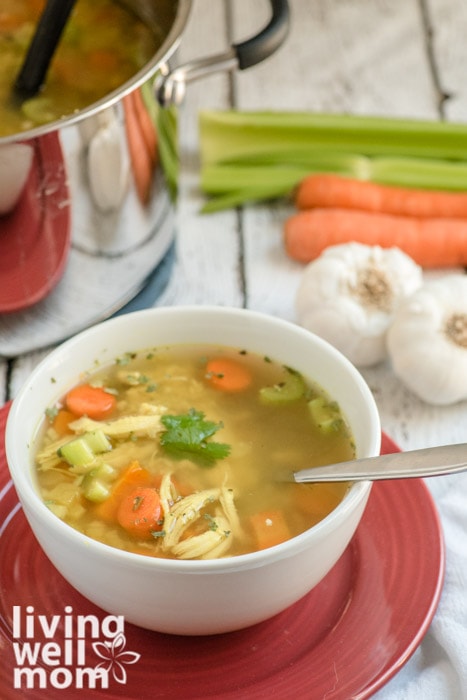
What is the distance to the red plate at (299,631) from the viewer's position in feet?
4.74

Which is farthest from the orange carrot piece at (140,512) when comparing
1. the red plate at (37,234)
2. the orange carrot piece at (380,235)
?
the orange carrot piece at (380,235)

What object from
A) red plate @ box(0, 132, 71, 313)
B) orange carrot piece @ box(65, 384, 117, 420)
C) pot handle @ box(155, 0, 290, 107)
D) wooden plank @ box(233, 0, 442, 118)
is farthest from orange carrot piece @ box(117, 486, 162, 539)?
wooden plank @ box(233, 0, 442, 118)

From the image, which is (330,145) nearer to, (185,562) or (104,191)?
(104,191)

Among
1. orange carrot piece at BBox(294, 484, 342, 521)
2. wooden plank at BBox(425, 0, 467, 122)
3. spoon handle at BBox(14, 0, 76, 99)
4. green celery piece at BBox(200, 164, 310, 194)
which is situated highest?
spoon handle at BBox(14, 0, 76, 99)

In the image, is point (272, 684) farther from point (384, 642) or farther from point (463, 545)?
point (463, 545)

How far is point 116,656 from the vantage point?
1.49 metres

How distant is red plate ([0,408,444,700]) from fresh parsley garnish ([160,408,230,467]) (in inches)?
10.5

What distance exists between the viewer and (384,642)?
1505 mm

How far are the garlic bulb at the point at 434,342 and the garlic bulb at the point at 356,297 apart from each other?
0.24 ft

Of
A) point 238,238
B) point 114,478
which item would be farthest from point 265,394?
point 238,238

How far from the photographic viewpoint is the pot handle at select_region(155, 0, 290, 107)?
2145mm

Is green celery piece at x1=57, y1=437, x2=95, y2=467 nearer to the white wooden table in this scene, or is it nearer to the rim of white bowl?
the rim of white bowl

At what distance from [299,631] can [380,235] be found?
1383 millimetres

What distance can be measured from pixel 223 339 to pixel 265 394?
0.43ft
